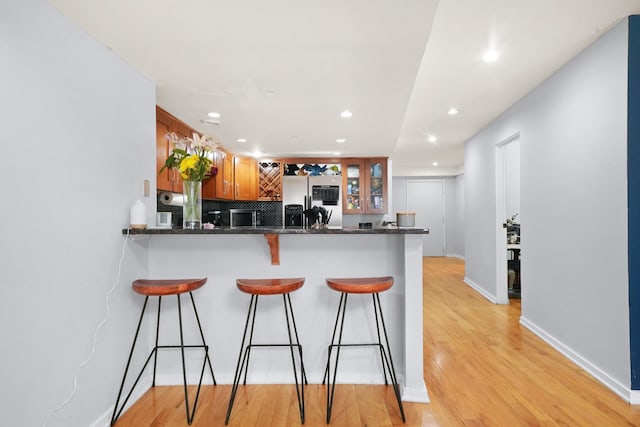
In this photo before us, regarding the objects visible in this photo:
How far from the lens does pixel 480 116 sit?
4234 mm

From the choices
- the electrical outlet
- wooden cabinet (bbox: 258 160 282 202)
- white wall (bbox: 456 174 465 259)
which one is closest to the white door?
white wall (bbox: 456 174 465 259)

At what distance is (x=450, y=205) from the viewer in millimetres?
8922

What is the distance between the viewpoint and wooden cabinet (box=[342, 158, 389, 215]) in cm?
575

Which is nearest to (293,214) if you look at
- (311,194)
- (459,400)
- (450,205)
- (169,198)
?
(311,194)

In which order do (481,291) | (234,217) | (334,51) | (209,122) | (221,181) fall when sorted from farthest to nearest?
1. (234,217)
2. (481,291)
3. (221,181)
4. (209,122)
5. (334,51)

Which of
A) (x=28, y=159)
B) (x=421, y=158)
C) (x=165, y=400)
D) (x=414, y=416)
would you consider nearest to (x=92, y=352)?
(x=165, y=400)

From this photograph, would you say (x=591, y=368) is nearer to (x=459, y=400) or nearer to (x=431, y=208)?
(x=459, y=400)

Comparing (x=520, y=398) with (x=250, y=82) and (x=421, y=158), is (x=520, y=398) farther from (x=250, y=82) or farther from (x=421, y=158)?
(x=421, y=158)

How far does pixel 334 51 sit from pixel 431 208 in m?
7.64

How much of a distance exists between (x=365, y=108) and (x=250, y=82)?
45.0 inches

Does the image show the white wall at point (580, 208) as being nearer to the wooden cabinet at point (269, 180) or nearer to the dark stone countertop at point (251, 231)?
the dark stone countertop at point (251, 231)

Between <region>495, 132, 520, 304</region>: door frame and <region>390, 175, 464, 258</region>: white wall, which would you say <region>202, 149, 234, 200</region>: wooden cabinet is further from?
<region>390, 175, 464, 258</region>: white wall

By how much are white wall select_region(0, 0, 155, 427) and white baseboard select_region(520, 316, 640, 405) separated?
323cm

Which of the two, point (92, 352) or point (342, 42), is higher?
point (342, 42)
